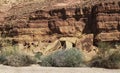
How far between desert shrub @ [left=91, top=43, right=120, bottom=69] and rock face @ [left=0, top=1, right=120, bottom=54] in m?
3.13

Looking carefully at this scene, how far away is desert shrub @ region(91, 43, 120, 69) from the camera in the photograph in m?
17.4

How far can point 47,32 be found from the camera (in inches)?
1031

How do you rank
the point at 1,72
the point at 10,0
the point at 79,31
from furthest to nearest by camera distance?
the point at 10,0 → the point at 79,31 → the point at 1,72

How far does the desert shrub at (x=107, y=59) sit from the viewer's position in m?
17.4

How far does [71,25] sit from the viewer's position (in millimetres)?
25219

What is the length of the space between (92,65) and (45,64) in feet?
9.21

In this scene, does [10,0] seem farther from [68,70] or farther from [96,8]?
[68,70]

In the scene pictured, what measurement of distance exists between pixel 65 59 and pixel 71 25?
6998 millimetres

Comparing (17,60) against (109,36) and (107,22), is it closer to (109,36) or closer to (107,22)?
(109,36)

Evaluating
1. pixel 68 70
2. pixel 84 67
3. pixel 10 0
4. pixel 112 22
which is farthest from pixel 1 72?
pixel 10 0

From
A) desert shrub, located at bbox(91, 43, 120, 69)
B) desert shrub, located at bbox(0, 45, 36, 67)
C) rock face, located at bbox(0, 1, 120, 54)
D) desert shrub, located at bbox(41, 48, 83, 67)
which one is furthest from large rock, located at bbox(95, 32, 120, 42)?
desert shrub, located at bbox(0, 45, 36, 67)

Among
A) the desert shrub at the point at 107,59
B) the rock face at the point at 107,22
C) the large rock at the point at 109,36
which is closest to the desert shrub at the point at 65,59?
the desert shrub at the point at 107,59

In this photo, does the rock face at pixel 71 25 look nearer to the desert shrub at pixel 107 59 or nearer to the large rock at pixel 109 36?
the large rock at pixel 109 36

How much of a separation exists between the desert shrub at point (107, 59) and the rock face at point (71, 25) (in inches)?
123
